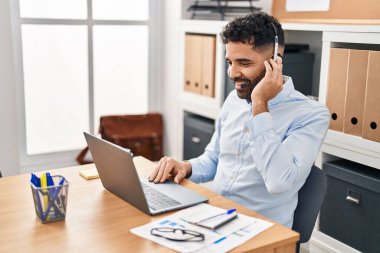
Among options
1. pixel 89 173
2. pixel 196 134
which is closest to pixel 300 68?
pixel 196 134

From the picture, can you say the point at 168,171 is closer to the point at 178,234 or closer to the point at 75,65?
the point at 178,234

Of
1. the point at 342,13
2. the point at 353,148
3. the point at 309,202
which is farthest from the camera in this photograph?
the point at 342,13

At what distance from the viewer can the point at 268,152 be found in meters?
1.60

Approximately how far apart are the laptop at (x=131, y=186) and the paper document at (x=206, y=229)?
65mm

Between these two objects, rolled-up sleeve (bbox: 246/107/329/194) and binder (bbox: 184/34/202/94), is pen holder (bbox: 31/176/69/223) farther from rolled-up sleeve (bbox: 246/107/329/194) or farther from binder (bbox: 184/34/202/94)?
binder (bbox: 184/34/202/94)

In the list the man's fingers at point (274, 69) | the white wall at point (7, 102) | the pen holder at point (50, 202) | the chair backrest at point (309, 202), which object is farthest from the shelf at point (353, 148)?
the white wall at point (7, 102)

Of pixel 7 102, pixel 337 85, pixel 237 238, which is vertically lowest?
pixel 237 238

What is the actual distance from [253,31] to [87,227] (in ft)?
2.84

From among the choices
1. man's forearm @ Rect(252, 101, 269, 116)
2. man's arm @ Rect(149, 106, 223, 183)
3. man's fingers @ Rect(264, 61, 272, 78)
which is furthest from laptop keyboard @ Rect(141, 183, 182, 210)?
man's fingers @ Rect(264, 61, 272, 78)

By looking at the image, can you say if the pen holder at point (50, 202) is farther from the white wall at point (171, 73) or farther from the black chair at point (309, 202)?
the white wall at point (171, 73)

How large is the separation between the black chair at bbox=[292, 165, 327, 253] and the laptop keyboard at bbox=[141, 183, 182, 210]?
443 mm

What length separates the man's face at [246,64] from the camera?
1766mm

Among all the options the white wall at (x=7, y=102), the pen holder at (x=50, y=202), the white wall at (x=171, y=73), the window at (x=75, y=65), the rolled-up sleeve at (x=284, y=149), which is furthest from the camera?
the white wall at (x=171, y=73)

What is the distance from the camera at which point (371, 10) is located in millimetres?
2227
